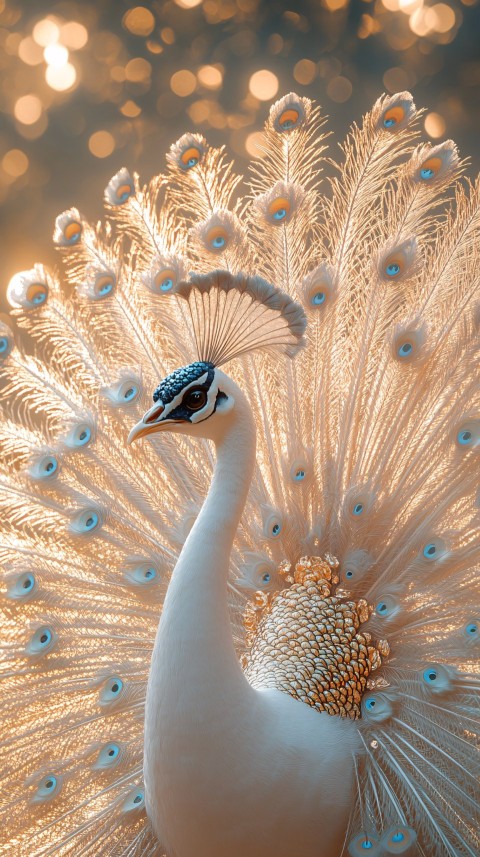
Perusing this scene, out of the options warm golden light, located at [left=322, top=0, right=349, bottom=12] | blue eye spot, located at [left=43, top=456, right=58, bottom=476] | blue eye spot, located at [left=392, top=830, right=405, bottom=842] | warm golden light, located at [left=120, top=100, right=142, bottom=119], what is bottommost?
blue eye spot, located at [left=392, top=830, right=405, bottom=842]

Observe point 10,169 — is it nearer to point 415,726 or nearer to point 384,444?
point 384,444

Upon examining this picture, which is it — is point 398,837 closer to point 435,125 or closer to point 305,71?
point 435,125

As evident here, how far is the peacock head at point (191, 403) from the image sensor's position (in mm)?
1049

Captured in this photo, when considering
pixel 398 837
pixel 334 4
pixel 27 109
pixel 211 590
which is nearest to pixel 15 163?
pixel 27 109

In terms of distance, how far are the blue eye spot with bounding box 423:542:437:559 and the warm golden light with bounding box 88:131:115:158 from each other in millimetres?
2232

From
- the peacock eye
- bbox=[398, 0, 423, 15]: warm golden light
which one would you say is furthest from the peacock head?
bbox=[398, 0, 423, 15]: warm golden light

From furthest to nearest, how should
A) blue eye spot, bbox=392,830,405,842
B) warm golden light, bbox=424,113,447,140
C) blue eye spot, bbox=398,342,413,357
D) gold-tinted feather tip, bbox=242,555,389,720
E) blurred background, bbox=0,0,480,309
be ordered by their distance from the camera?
1. blurred background, bbox=0,0,480,309
2. warm golden light, bbox=424,113,447,140
3. blue eye spot, bbox=398,342,413,357
4. gold-tinted feather tip, bbox=242,555,389,720
5. blue eye spot, bbox=392,830,405,842

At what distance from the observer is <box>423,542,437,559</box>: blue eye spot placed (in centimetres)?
133

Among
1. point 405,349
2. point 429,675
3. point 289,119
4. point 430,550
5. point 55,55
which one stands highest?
point 55,55

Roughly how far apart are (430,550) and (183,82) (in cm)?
229

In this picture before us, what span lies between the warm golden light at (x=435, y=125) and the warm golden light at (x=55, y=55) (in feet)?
4.19

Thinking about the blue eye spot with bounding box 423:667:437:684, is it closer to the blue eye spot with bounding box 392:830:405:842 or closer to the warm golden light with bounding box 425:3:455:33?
the blue eye spot with bounding box 392:830:405:842

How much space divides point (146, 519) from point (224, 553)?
0.44 m

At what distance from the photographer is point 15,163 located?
307 cm
